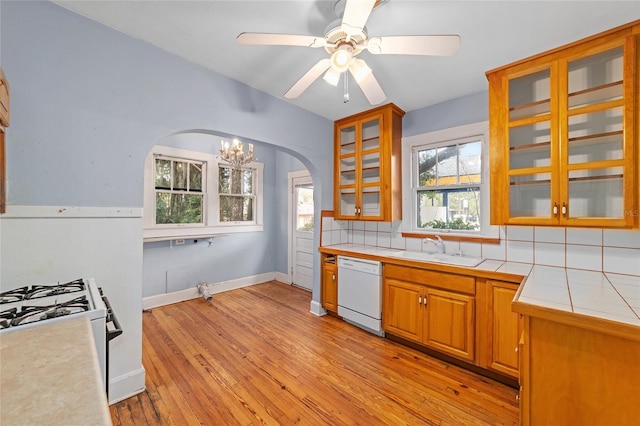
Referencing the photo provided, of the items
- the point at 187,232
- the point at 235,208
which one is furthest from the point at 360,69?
the point at 235,208

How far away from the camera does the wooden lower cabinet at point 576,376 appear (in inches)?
43.2

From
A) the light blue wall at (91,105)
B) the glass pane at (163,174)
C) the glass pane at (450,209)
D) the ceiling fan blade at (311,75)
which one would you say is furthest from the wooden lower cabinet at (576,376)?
the glass pane at (163,174)

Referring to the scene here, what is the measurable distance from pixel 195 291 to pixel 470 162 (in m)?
3.98

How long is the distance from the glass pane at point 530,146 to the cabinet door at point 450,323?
1164mm

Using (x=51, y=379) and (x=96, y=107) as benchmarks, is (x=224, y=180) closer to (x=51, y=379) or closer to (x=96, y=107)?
(x=96, y=107)

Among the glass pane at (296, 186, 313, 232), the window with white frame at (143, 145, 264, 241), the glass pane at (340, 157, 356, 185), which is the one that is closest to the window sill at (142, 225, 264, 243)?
the window with white frame at (143, 145, 264, 241)

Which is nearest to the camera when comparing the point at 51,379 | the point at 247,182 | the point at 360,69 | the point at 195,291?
the point at 51,379

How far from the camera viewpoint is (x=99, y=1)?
62.1 inches

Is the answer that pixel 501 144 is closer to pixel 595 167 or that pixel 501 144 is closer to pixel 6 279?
pixel 595 167

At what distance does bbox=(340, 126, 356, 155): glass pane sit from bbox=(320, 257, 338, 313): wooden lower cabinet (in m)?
1.42

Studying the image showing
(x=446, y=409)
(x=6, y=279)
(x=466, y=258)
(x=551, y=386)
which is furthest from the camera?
(x=466, y=258)

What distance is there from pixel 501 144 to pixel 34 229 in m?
3.33

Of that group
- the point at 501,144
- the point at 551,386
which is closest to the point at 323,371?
the point at 551,386

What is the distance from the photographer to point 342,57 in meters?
1.51
